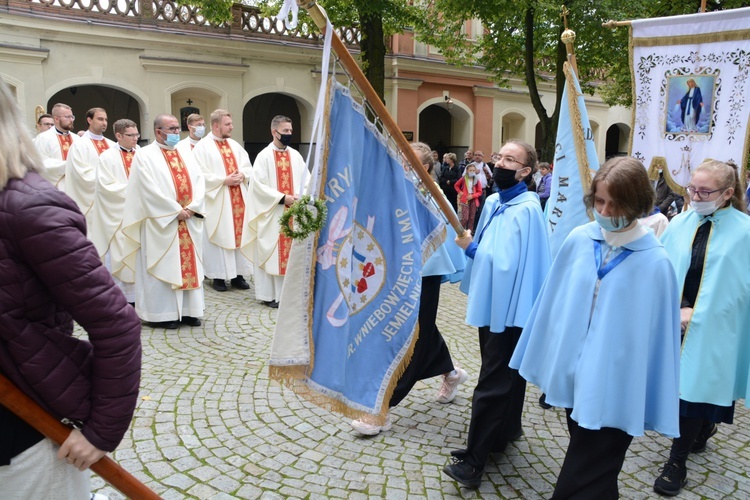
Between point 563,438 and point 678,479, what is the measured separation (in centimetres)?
77

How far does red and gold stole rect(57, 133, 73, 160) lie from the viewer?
8.35 metres

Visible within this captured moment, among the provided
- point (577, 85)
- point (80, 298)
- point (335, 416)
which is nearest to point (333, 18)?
point (577, 85)

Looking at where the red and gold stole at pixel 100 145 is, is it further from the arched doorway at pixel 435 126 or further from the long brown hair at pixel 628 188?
the arched doorway at pixel 435 126

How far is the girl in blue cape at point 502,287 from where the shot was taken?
3346 millimetres

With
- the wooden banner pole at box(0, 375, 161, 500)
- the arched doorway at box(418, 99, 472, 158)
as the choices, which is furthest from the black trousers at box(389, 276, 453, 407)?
the arched doorway at box(418, 99, 472, 158)

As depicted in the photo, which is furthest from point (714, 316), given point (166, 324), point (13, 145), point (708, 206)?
point (166, 324)

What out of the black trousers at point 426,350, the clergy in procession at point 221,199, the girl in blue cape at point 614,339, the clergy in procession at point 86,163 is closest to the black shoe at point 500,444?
the black trousers at point 426,350

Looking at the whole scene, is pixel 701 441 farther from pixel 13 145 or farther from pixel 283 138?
pixel 283 138

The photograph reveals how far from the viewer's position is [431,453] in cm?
379

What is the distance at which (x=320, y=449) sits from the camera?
12.5 ft

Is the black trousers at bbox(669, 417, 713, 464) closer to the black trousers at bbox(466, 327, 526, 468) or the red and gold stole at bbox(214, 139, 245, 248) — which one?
the black trousers at bbox(466, 327, 526, 468)

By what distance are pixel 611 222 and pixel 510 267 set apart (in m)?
0.87

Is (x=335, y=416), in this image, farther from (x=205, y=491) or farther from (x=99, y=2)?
(x=99, y=2)

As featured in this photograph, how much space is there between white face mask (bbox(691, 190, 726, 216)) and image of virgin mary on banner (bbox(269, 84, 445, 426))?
4.70 feet
